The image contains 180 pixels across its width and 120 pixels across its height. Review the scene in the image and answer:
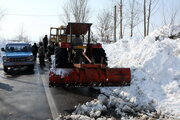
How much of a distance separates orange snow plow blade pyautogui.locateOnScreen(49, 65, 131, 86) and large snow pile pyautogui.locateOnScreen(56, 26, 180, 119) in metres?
0.37

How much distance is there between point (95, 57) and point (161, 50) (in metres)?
2.81

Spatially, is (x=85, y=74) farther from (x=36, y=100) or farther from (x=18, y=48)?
(x=18, y=48)

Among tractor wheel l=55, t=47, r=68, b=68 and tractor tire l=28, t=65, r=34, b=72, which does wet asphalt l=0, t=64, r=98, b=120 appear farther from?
tractor tire l=28, t=65, r=34, b=72

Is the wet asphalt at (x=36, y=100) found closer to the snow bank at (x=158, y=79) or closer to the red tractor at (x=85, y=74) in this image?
the red tractor at (x=85, y=74)

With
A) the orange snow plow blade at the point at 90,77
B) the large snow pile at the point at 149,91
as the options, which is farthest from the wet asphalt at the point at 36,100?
Result: the large snow pile at the point at 149,91

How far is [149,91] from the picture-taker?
23.2 feet

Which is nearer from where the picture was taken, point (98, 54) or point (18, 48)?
point (98, 54)

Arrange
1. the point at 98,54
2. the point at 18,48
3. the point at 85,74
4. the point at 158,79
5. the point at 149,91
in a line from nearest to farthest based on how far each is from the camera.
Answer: the point at 149,91 → the point at 85,74 → the point at 158,79 → the point at 98,54 → the point at 18,48

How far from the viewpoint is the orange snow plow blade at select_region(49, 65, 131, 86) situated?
7.31m

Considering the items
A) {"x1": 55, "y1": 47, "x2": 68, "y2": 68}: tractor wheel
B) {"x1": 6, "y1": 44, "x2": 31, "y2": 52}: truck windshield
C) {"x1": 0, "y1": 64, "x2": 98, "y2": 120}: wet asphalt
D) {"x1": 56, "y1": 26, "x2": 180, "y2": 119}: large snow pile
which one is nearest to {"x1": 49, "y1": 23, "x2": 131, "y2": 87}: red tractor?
{"x1": 55, "y1": 47, "x2": 68, "y2": 68}: tractor wheel

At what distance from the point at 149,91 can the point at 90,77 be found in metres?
1.92

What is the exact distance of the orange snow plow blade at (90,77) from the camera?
7.31 m

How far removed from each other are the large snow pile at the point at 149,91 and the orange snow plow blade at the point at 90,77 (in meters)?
0.37

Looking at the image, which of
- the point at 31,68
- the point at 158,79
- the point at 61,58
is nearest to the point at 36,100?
the point at 61,58
